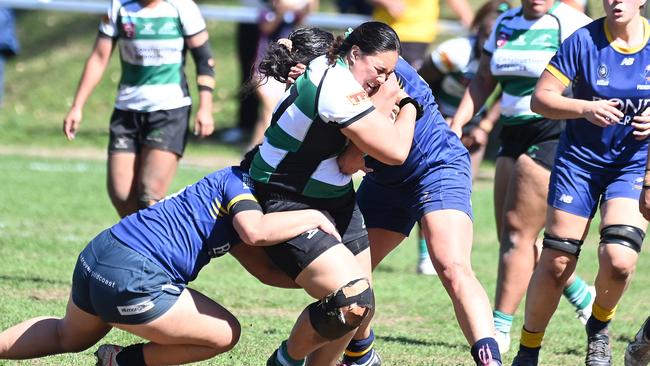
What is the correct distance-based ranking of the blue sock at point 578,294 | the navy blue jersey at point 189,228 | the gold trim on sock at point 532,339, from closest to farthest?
the navy blue jersey at point 189,228
the gold trim on sock at point 532,339
the blue sock at point 578,294

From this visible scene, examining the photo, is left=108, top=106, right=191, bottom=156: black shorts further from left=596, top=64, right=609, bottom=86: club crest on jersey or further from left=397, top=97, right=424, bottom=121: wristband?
left=596, top=64, right=609, bottom=86: club crest on jersey

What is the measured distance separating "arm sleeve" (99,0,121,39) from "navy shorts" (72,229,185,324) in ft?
11.1

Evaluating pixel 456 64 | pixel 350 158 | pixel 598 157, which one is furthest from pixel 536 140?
pixel 456 64

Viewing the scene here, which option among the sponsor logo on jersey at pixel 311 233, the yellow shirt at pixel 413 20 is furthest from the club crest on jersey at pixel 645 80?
the yellow shirt at pixel 413 20

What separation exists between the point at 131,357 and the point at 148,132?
3106 mm

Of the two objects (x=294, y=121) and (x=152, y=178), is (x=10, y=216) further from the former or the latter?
(x=294, y=121)

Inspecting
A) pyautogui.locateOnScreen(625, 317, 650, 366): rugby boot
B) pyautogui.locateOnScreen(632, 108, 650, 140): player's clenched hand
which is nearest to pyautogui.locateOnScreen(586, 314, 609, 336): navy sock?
pyautogui.locateOnScreen(625, 317, 650, 366): rugby boot

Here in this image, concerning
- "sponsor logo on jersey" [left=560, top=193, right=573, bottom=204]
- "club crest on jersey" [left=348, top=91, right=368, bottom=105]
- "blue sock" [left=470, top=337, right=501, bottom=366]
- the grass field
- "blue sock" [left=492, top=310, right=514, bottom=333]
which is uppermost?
"club crest on jersey" [left=348, top=91, right=368, bottom=105]

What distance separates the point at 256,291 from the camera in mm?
7695

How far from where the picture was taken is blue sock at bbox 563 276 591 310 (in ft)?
22.8

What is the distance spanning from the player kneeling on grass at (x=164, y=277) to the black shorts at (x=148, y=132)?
9.51 ft

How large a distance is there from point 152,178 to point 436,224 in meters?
2.87

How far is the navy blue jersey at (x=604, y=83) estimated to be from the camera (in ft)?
17.6

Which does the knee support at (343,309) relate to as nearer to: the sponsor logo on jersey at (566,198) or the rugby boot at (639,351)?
the sponsor logo on jersey at (566,198)
